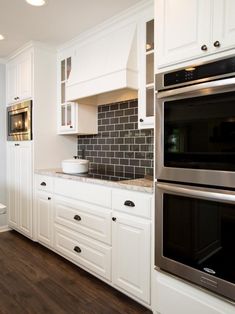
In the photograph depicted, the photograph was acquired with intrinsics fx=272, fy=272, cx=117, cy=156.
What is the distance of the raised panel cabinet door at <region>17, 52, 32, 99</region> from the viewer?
3.30 m

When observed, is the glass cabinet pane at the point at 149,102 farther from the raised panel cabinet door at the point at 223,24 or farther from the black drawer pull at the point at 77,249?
the black drawer pull at the point at 77,249

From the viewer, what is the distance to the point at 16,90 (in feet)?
11.8

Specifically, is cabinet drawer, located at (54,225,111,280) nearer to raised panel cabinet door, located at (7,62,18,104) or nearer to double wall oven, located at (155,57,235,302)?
double wall oven, located at (155,57,235,302)

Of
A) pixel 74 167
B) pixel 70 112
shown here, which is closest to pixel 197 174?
pixel 74 167

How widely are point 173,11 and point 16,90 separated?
2592 mm

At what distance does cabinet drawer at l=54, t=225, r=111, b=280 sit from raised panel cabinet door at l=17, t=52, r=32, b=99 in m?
1.68

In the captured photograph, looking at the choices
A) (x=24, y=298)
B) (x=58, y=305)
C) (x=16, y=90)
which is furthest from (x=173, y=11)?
(x=16, y=90)

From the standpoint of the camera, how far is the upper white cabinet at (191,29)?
136 cm

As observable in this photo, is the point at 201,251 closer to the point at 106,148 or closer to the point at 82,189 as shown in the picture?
the point at 82,189

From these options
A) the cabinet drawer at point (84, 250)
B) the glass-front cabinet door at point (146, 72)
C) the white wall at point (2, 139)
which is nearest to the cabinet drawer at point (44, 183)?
the cabinet drawer at point (84, 250)

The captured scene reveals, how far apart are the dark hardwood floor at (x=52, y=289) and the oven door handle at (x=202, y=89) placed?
156cm

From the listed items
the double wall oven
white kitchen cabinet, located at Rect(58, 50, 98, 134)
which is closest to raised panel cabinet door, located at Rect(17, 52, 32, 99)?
white kitchen cabinet, located at Rect(58, 50, 98, 134)

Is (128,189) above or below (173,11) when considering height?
below

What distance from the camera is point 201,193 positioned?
4.79ft
